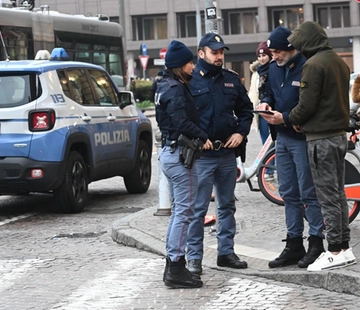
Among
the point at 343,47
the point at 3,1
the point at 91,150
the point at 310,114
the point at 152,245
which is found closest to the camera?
the point at 310,114

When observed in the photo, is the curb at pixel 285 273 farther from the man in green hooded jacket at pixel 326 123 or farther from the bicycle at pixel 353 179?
the bicycle at pixel 353 179

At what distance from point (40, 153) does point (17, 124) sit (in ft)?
1.37

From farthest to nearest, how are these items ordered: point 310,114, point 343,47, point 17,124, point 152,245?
1. point 343,47
2. point 17,124
3. point 152,245
4. point 310,114

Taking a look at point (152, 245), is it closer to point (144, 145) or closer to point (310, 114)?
point (310, 114)

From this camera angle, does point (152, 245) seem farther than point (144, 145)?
No

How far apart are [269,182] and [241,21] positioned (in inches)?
2536

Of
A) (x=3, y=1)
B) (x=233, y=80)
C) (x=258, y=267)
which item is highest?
(x=3, y=1)

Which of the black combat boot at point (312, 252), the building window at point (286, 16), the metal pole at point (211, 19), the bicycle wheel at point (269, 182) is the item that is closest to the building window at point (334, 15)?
the building window at point (286, 16)

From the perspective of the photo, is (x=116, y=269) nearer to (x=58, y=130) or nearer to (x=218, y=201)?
(x=218, y=201)

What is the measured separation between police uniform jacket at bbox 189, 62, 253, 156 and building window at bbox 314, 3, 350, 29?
65836 millimetres

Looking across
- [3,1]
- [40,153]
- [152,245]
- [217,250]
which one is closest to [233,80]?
[217,250]

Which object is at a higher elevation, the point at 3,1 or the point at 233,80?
the point at 3,1

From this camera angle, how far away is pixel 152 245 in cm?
885

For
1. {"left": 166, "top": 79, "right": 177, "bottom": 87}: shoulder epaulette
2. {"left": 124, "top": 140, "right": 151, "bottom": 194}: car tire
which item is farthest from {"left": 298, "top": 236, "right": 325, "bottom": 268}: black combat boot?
{"left": 124, "top": 140, "right": 151, "bottom": 194}: car tire
